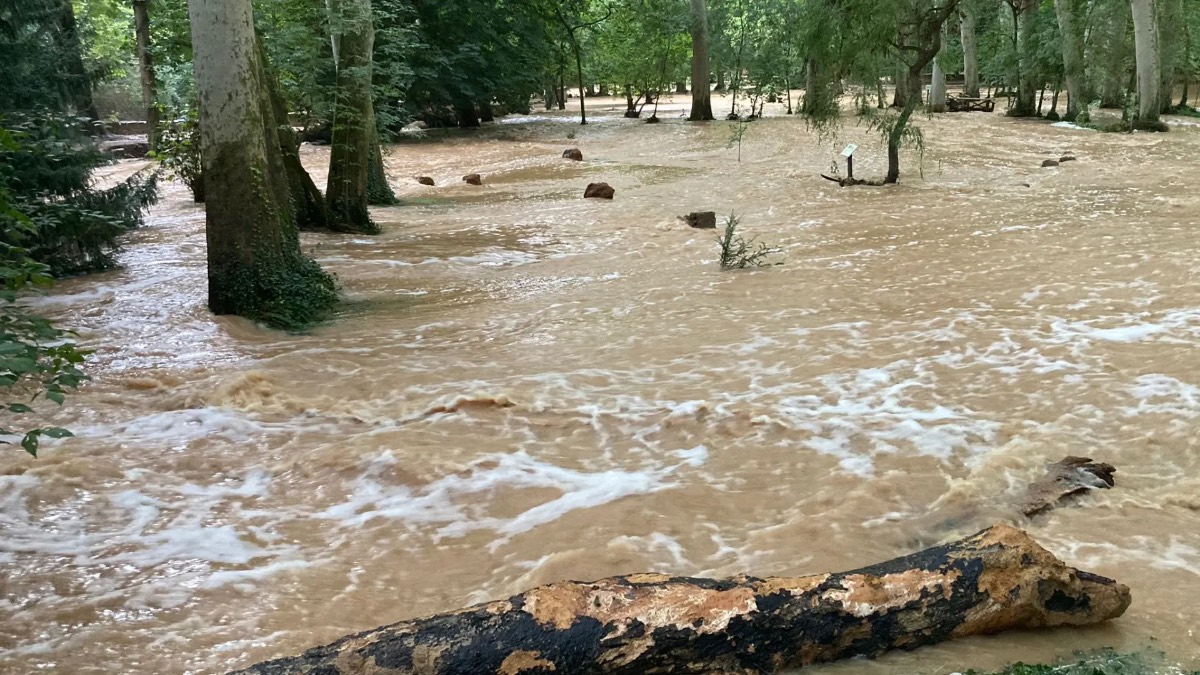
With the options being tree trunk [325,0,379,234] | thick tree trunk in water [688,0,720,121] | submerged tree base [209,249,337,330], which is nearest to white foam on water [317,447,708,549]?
submerged tree base [209,249,337,330]

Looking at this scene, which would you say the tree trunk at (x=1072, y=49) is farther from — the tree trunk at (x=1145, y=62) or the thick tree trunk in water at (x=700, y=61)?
the thick tree trunk in water at (x=700, y=61)

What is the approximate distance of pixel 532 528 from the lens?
4.32 meters

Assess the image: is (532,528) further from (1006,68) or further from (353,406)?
(1006,68)

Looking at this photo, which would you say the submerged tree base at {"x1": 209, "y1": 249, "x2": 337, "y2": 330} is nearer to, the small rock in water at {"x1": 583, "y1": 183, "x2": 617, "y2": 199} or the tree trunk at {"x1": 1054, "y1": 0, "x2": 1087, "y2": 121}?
the small rock in water at {"x1": 583, "y1": 183, "x2": 617, "y2": 199}

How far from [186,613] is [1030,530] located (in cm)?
348

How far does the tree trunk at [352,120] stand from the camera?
11.5 metres

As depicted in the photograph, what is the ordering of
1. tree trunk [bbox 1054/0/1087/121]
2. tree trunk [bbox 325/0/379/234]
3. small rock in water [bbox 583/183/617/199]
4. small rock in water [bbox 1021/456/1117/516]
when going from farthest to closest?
tree trunk [bbox 1054/0/1087/121]
small rock in water [bbox 583/183/617/199]
tree trunk [bbox 325/0/379/234]
small rock in water [bbox 1021/456/1117/516]

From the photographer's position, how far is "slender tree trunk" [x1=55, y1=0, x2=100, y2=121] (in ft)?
37.9

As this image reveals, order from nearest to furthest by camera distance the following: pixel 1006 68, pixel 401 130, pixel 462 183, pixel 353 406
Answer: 1. pixel 353 406
2. pixel 462 183
3. pixel 401 130
4. pixel 1006 68

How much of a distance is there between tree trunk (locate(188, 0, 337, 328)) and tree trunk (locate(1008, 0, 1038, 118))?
27629 millimetres

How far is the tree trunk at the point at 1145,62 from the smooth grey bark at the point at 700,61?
13.6m

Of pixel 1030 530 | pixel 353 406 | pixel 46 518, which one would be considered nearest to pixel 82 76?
pixel 353 406

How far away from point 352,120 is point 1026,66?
2470cm

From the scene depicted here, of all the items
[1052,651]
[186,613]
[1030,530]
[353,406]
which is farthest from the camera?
[353,406]
